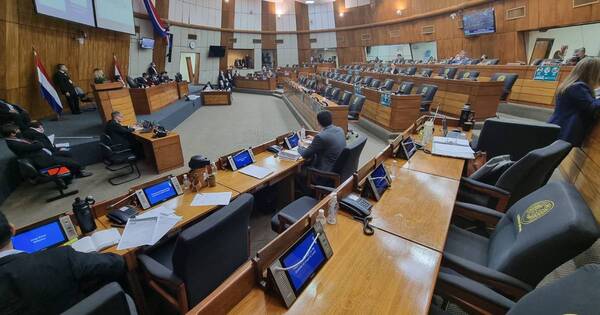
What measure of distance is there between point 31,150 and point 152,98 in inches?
155

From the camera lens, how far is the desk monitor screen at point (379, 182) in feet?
5.94

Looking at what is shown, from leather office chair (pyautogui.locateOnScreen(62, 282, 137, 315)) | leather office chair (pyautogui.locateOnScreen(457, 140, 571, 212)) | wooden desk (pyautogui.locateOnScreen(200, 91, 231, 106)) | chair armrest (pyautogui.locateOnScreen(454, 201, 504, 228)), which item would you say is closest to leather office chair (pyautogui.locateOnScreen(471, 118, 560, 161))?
leather office chair (pyautogui.locateOnScreen(457, 140, 571, 212))

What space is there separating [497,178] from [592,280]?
5.54 feet

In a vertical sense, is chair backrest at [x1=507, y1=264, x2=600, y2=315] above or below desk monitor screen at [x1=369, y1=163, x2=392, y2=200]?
below

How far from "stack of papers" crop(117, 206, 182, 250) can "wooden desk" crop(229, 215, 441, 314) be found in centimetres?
91

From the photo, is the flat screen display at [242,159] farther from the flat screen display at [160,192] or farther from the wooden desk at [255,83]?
the wooden desk at [255,83]

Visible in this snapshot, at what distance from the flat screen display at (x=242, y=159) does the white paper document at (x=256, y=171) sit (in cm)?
6

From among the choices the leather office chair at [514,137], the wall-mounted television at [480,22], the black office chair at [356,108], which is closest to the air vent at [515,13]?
the wall-mounted television at [480,22]

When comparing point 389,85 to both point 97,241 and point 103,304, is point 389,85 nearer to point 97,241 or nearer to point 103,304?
point 97,241

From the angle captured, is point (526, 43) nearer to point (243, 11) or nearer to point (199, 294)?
point (199, 294)

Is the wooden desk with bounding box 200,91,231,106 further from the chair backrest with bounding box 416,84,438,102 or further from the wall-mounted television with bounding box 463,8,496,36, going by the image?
the wall-mounted television with bounding box 463,8,496,36

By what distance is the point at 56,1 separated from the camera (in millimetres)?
5234

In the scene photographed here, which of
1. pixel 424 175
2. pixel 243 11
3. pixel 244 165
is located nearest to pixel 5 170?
pixel 244 165

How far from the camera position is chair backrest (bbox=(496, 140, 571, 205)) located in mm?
1768
